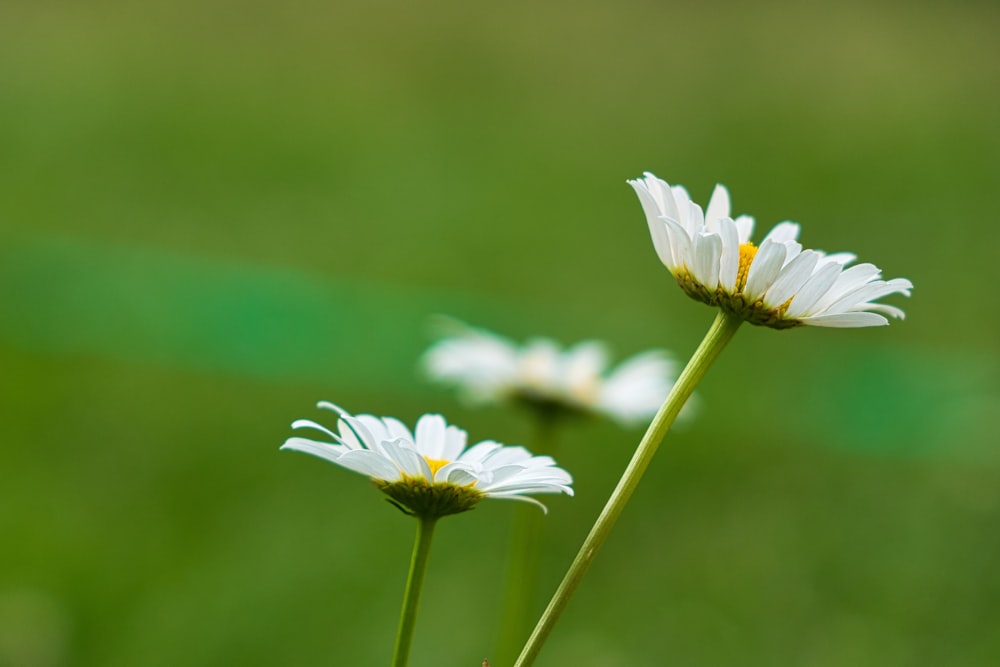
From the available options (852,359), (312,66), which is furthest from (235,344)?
(312,66)

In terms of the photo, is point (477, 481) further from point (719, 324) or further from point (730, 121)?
point (730, 121)

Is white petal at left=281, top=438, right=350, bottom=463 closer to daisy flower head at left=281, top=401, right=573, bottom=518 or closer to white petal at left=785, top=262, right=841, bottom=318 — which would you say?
daisy flower head at left=281, top=401, right=573, bottom=518

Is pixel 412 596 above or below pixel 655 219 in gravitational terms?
below

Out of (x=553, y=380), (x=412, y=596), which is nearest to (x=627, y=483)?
(x=412, y=596)

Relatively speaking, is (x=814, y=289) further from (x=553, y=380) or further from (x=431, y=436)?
(x=553, y=380)

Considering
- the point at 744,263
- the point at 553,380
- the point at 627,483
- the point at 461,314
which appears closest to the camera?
the point at 627,483

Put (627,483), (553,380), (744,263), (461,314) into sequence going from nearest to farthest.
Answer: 1. (627,483)
2. (744,263)
3. (553,380)
4. (461,314)

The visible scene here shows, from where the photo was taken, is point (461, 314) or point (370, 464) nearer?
point (370, 464)

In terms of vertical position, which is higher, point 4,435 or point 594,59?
point 594,59
